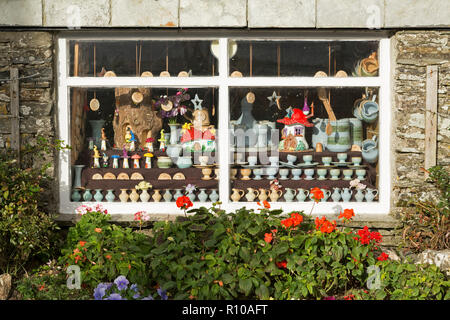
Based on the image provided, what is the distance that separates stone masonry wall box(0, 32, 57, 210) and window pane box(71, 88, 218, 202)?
1.30 ft

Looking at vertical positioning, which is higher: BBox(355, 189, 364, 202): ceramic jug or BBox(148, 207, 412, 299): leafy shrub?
BBox(355, 189, 364, 202): ceramic jug

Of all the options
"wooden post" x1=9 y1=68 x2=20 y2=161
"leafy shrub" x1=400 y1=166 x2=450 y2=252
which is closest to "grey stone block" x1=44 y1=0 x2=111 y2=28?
"wooden post" x1=9 y1=68 x2=20 y2=161

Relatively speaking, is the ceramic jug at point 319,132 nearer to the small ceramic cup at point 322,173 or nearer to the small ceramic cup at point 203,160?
the small ceramic cup at point 322,173

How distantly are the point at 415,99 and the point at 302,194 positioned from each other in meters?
1.56

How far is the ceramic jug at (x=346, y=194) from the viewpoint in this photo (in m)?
5.90

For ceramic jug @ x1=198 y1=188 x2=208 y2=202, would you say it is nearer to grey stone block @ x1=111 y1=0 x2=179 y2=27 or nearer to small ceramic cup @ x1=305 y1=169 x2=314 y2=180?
small ceramic cup @ x1=305 y1=169 x2=314 y2=180

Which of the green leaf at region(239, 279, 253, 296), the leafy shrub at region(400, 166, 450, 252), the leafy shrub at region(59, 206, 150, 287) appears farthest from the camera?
the leafy shrub at region(400, 166, 450, 252)

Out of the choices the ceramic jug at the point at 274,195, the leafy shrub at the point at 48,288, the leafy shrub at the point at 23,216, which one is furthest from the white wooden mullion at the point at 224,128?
the leafy shrub at the point at 48,288

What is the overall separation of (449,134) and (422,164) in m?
0.41

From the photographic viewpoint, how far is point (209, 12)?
5.50 m

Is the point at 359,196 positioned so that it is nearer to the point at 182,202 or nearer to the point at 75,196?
the point at 182,202

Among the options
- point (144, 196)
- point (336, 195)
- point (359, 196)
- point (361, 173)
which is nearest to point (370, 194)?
point (359, 196)

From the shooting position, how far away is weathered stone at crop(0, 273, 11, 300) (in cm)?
477

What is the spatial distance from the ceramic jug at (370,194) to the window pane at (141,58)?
2.14m
